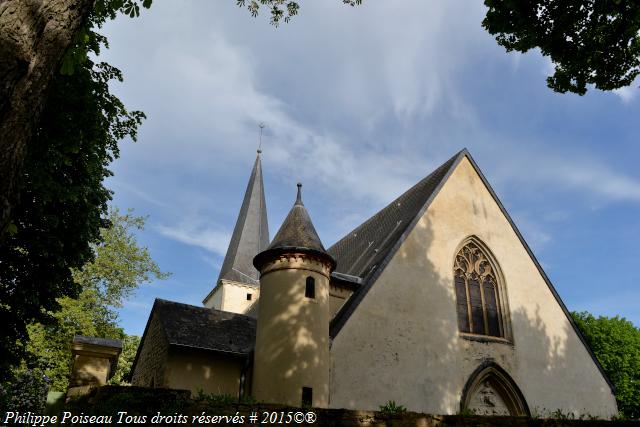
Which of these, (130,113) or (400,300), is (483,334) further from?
(130,113)

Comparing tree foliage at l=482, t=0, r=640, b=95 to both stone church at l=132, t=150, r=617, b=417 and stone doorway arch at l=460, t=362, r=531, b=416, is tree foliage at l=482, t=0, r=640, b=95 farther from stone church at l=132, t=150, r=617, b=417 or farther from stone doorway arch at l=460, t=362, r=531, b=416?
stone doorway arch at l=460, t=362, r=531, b=416

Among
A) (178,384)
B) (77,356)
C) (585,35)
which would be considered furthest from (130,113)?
(585,35)

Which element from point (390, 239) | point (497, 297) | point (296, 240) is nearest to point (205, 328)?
point (296, 240)

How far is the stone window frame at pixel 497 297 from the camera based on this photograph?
15826mm

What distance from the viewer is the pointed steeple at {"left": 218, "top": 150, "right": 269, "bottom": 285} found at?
34.4m

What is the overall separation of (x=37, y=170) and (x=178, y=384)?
722cm

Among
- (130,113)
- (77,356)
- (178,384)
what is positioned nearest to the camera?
(77,356)

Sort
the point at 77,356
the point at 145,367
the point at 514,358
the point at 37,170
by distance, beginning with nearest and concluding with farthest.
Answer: the point at 77,356 < the point at 37,170 < the point at 514,358 < the point at 145,367

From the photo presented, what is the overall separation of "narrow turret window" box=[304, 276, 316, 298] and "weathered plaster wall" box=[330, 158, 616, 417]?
4.22 ft

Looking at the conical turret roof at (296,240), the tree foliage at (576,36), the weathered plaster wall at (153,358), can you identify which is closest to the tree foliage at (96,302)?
the weathered plaster wall at (153,358)

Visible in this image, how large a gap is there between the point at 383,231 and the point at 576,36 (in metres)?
10.8

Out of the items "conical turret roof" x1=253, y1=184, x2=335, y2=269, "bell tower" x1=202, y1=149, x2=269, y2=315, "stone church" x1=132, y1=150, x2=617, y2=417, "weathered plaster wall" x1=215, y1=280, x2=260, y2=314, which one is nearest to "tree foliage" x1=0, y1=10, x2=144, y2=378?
"stone church" x1=132, y1=150, x2=617, y2=417

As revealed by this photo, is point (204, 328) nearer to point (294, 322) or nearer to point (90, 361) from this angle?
point (294, 322)

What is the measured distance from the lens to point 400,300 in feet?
48.2
